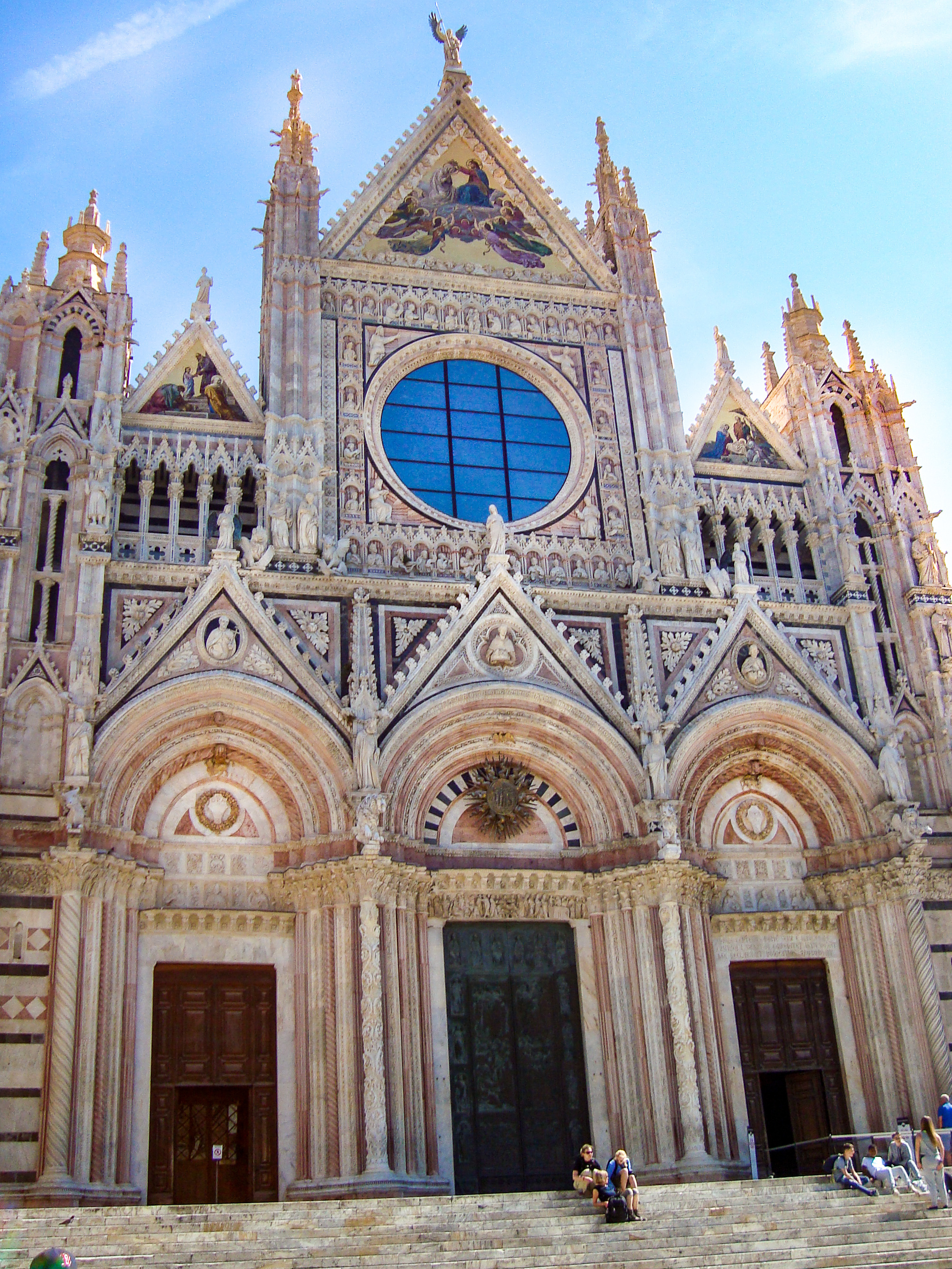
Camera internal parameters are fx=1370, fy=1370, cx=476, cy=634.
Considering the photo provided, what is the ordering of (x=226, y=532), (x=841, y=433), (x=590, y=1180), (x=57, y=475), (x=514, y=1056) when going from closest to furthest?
(x=590, y=1180) → (x=514, y=1056) → (x=226, y=532) → (x=57, y=475) → (x=841, y=433)

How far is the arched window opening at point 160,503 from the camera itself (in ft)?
71.9

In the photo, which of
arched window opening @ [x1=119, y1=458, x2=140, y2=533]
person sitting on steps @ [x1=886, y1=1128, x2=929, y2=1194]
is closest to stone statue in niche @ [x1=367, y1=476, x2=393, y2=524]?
arched window opening @ [x1=119, y1=458, x2=140, y2=533]

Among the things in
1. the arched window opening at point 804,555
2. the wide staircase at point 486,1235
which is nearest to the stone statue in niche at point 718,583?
the arched window opening at point 804,555

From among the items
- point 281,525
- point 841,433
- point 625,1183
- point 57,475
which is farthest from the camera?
point 841,433

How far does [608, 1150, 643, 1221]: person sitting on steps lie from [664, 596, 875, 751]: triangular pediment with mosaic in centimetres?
797

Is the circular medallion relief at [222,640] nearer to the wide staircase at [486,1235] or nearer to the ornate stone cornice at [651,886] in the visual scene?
the ornate stone cornice at [651,886]

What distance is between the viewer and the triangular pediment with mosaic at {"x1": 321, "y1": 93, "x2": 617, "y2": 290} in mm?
25625

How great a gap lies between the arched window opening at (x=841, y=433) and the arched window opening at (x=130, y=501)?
42.0 feet

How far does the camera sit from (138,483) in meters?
21.9

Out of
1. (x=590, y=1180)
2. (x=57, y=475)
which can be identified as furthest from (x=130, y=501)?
(x=590, y=1180)

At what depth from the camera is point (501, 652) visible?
2148 centimetres

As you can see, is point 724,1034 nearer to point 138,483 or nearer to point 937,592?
point 937,592

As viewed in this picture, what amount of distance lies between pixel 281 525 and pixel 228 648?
2447mm

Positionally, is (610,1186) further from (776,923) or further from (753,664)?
(753,664)
